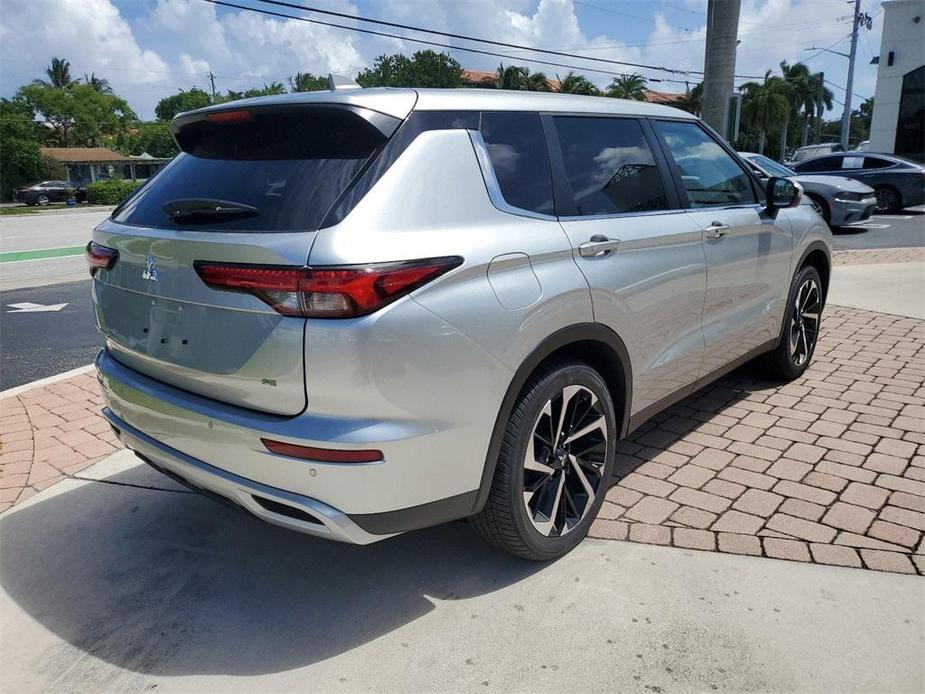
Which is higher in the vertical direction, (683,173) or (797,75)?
(797,75)

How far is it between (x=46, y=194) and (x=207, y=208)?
50.2 meters

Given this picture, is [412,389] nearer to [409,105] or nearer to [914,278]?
[409,105]

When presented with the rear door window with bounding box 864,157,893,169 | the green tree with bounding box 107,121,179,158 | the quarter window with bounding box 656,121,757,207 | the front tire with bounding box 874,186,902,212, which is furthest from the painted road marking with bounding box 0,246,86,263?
the green tree with bounding box 107,121,179,158

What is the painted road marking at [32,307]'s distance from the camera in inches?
321

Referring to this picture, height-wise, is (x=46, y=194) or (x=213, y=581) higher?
(x=46, y=194)

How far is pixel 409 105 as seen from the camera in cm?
244

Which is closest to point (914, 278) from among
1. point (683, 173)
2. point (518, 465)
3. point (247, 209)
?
point (683, 173)

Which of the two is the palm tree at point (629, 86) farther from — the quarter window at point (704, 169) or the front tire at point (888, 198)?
the quarter window at point (704, 169)

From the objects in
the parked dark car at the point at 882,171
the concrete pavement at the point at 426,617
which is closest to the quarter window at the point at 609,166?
the concrete pavement at the point at 426,617

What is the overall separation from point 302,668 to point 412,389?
41.3 inches

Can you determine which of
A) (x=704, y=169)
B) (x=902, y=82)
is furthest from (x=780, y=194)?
(x=902, y=82)

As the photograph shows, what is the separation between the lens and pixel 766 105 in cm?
5572

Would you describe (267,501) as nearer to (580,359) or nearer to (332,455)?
(332,455)

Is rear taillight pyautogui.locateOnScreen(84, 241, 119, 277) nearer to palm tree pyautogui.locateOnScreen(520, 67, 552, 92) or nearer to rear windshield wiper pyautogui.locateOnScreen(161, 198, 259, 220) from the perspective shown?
rear windshield wiper pyautogui.locateOnScreen(161, 198, 259, 220)
